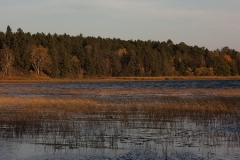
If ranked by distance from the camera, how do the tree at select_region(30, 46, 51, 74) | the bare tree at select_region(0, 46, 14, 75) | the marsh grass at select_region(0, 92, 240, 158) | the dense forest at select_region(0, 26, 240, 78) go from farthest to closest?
the dense forest at select_region(0, 26, 240, 78), the tree at select_region(30, 46, 51, 74), the bare tree at select_region(0, 46, 14, 75), the marsh grass at select_region(0, 92, 240, 158)

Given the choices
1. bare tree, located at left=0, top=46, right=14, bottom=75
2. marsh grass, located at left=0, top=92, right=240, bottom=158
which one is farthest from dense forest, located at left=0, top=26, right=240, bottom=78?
marsh grass, located at left=0, top=92, right=240, bottom=158

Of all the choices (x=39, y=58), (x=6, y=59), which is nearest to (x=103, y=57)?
(x=39, y=58)

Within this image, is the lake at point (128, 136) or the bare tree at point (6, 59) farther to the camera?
the bare tree at point (6, 59)

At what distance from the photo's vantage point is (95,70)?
5832 inches

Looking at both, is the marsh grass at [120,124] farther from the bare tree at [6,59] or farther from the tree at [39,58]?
the tree at [39,58]

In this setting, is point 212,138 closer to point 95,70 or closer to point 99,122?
point 99,122

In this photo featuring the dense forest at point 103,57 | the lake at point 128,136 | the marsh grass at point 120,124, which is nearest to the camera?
the lake at point 128,136

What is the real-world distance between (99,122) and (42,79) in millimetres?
104444

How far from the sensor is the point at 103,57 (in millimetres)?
161750

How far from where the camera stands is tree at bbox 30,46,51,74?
128500mm

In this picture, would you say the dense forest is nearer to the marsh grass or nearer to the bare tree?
the bare tree

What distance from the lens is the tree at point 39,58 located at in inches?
5059

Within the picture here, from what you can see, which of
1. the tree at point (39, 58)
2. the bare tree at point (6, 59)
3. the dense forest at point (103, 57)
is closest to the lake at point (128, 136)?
the bare tree at point (6, 59)

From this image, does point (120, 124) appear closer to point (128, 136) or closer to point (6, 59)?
point (128, 136)
